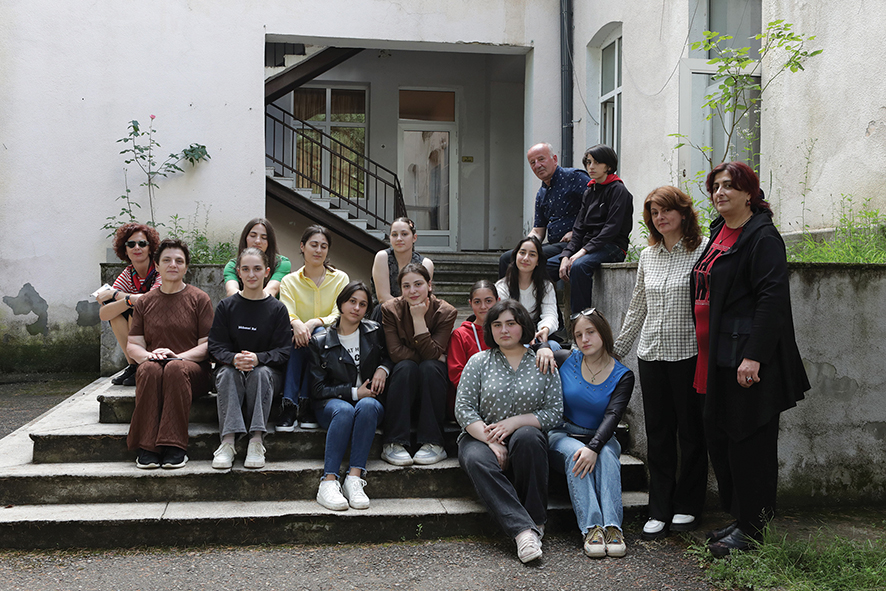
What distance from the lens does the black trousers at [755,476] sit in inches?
124

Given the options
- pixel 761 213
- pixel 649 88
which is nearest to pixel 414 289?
pixel 761 213

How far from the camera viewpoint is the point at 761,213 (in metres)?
3.20

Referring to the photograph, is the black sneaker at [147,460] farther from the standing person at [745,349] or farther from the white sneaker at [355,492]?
the standing person at [745,349]

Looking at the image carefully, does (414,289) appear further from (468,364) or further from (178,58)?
(178,58)

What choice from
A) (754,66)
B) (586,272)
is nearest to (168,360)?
(586,272)

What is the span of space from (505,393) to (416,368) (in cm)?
59

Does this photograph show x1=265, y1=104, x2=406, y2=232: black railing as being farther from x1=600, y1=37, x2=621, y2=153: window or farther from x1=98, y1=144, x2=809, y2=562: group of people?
x1=98, y1=144, x2=809, y2=562: group of people

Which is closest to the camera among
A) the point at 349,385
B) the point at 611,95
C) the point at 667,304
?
the point at 667,304

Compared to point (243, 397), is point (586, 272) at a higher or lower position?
higher

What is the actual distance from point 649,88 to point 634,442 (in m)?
3.76

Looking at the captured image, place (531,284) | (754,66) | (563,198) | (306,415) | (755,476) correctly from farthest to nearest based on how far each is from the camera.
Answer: (754,66) < (563,198) < (531,284) < (306,415) < (755,476)

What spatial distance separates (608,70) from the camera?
788 centimetres

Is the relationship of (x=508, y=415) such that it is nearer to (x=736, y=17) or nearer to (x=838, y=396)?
(x=838, y=396)

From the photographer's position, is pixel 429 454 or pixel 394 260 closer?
pixel 429 454
